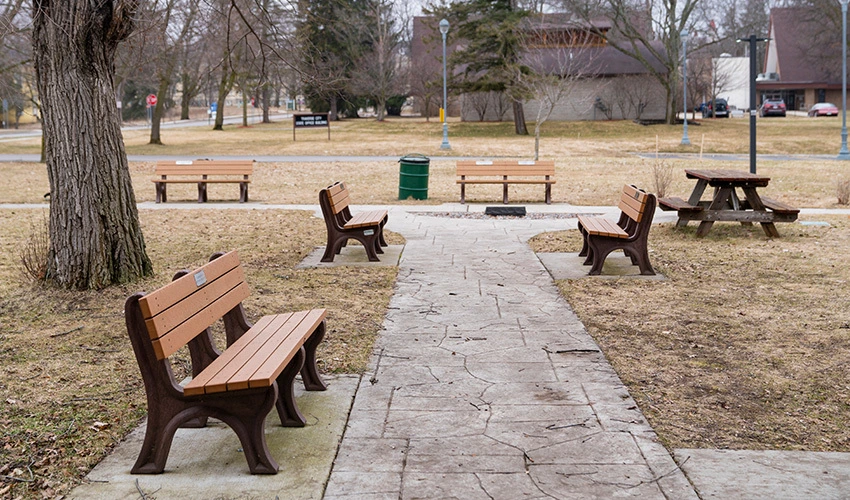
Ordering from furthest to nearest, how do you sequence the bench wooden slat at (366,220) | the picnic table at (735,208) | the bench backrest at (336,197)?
the picnic table at (735,208) < the bench wooden slat at (366,220) < the bench backrest at (336,197)

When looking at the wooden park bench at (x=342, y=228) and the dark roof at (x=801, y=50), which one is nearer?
the wooden park bench at (x=342, y=228)

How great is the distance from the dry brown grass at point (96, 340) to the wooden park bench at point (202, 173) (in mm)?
4906

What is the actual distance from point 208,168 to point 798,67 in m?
71.4

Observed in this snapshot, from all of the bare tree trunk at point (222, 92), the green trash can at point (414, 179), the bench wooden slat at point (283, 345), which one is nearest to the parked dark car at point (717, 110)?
the bare tree trunk at point (222, 92)

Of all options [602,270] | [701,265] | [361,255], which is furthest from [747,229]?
[361,255]

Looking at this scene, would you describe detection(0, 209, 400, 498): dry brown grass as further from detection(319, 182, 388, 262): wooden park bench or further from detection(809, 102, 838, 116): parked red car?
detection(809, 102, 838, 116): parked red car

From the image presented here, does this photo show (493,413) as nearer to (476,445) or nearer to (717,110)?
(476,445)

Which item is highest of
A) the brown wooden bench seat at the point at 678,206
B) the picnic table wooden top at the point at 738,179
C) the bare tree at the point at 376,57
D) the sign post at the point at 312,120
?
the bare tree at the point at 376,57

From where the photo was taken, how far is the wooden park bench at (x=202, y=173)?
708 inches

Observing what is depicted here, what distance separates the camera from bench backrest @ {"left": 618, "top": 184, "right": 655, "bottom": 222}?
9.26m

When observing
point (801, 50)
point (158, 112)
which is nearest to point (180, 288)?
point (158, 112)

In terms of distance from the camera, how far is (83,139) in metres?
8.42

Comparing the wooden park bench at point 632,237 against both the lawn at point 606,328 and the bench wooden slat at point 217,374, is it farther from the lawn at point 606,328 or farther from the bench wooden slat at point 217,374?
the bench wooden slat at point 217,374

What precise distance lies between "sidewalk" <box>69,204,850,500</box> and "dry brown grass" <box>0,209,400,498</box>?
0.89ft
